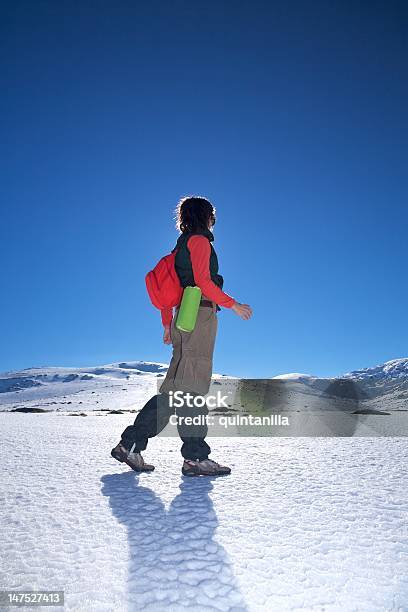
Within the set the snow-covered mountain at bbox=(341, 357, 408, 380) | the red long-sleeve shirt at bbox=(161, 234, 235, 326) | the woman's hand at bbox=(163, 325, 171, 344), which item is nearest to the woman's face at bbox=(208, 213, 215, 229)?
the red long-sleeve shirt at bbox=(161, 234, 235, 326)

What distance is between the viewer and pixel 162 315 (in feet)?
11.8

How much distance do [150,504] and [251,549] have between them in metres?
0.78

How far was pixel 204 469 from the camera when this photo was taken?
2.92 m

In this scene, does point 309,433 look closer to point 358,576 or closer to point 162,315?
point 162,315

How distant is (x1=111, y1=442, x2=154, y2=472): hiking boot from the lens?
9.92 ft

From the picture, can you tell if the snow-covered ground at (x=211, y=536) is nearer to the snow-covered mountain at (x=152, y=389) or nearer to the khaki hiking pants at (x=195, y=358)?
the khaki hiking pants at (x=195, y=358)

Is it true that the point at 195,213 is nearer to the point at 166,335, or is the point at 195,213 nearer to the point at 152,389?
the point at 166,335

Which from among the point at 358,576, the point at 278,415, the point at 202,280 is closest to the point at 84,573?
the point at 358,576

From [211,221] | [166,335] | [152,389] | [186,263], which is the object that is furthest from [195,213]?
[152,389]

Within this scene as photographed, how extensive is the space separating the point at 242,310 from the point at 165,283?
730mm

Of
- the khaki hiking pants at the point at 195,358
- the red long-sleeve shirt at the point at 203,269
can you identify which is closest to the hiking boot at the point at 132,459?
the khaki hiking pants at the point at 195,358

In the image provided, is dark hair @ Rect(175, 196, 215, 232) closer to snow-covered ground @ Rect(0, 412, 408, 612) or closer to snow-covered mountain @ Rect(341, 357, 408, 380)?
snow-covered ground @ Rect(0, 412, 408, 612)

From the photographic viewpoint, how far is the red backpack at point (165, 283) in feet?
10.9

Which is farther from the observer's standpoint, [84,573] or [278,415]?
[278,415]
